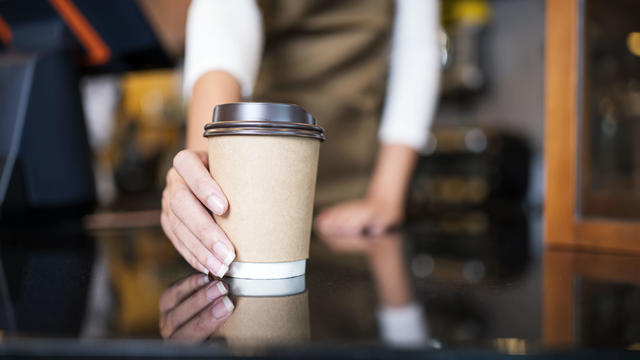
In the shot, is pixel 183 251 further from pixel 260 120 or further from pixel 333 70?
pixel 333 70

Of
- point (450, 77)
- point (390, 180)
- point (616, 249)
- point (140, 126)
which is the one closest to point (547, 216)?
point (616, 249)

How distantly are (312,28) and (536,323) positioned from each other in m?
0.77

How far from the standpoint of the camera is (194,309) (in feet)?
1.06

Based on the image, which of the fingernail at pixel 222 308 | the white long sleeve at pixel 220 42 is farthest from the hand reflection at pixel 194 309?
the white long sleeve at pixel 220 42

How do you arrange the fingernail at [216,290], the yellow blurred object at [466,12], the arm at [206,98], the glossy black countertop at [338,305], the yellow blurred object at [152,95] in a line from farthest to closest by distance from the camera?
the yellow blurred object at [152,95]
the yellow blurred object at [466,12]
the arm at [206,98]
the fingernail at [216,290]
the glossy black countertop at [338,305]

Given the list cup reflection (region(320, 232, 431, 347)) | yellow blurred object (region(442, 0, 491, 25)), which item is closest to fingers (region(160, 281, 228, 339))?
cup reflection (region(320, 232, 431, 347))

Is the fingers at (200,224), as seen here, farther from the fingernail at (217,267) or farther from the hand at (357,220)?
the hand at (357,220)

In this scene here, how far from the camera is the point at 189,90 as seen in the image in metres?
0.64

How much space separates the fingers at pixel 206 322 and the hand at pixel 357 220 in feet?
1.52

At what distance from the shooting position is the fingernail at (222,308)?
1.02 ft

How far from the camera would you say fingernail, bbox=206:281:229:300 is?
14.1 inches

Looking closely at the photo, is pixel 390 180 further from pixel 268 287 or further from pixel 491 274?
pixel 268 287

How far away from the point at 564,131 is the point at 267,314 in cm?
46

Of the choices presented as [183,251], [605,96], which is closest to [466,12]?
[605,96]
